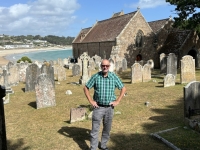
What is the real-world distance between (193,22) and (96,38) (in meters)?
20.3

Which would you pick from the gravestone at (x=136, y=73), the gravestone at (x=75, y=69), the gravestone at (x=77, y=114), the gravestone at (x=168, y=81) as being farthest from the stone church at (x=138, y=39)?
the gravestone at (x=77, y=114)

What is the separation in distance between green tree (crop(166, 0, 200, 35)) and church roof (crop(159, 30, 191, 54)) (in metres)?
8.62

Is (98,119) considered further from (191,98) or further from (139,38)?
(139,38)

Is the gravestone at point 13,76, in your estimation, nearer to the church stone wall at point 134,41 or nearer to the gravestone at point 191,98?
the gravestone at point 191,98

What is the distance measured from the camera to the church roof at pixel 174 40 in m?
26.8

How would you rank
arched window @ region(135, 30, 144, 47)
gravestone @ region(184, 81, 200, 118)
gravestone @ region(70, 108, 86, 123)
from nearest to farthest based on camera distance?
gravestone @ region(184, 81, 200, 118)
gravestone @ region(70, 108, 86, 123)
arched window @ region(135, 30, 144, 47)

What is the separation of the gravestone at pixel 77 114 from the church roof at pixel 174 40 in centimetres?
2135

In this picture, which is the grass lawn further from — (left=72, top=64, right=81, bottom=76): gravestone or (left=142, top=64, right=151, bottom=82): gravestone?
(left=72, top=64, right=81, bottom=76): gravestone

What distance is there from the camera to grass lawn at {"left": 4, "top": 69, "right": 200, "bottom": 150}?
19.5 feet

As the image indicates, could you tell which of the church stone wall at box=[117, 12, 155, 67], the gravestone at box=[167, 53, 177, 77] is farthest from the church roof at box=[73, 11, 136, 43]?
the gravestone at box=[167, 53, 177, 77]

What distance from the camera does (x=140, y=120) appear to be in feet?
25.5

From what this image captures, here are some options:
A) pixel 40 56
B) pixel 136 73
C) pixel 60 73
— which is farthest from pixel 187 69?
pixel 40 56

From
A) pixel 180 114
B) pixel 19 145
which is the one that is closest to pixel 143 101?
pixel 180 114

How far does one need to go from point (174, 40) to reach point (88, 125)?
977 inches
